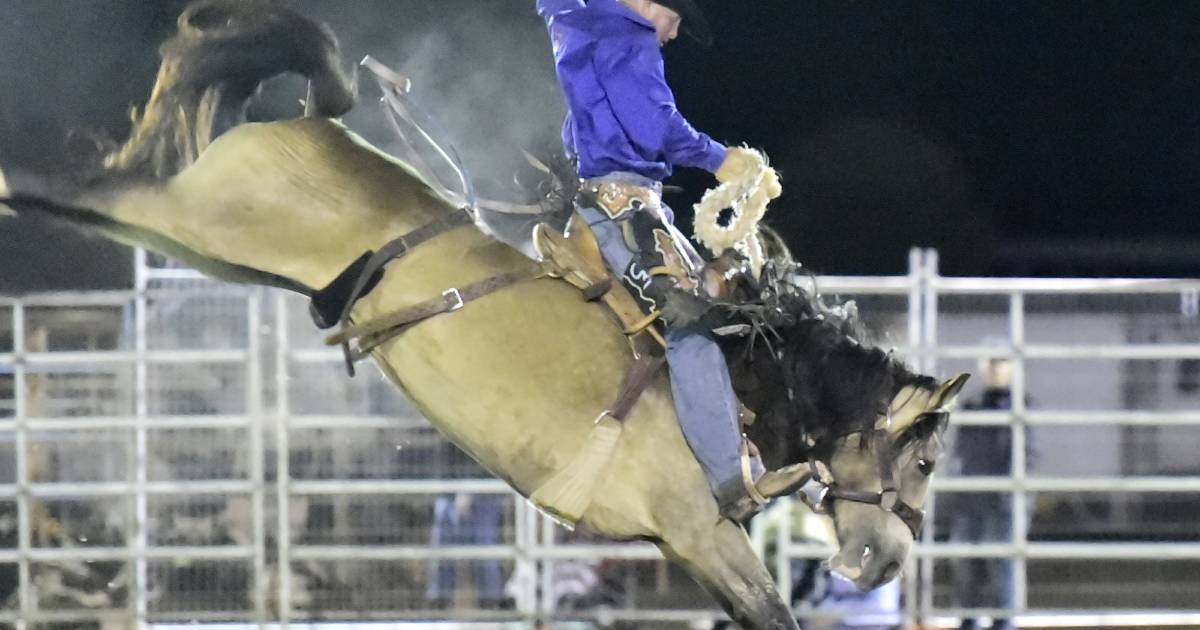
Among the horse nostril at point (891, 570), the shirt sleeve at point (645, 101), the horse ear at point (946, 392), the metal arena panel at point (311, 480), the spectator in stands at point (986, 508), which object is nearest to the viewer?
the shirt sleeve at point (645, 101)

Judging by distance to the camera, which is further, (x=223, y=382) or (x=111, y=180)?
(x=223, y=382)

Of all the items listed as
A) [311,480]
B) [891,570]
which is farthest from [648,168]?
[311,480]

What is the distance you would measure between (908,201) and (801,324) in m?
3.66

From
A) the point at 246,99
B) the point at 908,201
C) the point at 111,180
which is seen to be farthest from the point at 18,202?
the point at 908,201

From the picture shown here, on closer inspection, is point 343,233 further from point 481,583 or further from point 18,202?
point 481,583

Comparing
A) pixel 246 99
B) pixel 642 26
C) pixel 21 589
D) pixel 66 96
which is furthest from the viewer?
pixel 21 589

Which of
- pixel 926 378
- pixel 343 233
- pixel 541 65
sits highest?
pixel 541 65

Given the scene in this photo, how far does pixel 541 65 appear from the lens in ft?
11.8

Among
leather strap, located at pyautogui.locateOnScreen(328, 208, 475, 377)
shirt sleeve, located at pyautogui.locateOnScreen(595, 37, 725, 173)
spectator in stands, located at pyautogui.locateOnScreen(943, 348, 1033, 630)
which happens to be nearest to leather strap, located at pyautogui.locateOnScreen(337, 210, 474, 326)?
leather strap, located at pyautogui.locateOnScreen(328, 208, 475, 377)

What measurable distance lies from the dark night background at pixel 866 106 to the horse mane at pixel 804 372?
1.22 metres

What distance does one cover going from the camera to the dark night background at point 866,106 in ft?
11.6

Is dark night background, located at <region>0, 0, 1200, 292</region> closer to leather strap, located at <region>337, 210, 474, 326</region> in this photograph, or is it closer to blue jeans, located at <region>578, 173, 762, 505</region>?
leather strap, located at <region>337, 210, 474, 326</region>

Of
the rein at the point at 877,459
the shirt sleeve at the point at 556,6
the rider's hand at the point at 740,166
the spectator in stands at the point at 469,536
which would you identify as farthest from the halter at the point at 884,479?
the spectator in stands at the point at 469,536

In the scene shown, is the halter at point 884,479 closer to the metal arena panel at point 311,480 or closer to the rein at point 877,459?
the rein at point 877,459
